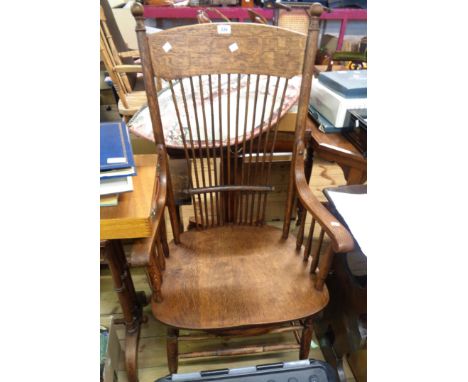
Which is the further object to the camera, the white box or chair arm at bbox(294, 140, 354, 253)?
the white box

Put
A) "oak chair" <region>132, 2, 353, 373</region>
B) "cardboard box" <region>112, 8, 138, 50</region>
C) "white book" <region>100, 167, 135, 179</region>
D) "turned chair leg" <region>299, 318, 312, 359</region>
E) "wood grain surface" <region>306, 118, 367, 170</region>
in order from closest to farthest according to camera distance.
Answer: "white book" <region>100, 167, 135, 179</region> → "oak chair" <region>132, 2, 353, 373</region> → "turned chair leg" <region>299, 318, 312, 359</region> → "wood grain surface" <region>306, 118, 367, 170</region> → "cardboard box" <region>112, 8, 138, 50</region>

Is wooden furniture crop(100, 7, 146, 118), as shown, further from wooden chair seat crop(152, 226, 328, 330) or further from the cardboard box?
wooden chair seat crop(152, 226, 328, 330)

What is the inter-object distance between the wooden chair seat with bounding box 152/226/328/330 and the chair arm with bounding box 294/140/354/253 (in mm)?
213

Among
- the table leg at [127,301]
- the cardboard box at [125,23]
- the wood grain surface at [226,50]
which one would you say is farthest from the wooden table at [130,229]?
the cardboard box at [125,23]

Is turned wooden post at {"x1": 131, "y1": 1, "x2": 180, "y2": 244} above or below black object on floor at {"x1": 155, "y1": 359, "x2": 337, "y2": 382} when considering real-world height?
above

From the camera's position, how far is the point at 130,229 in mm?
742

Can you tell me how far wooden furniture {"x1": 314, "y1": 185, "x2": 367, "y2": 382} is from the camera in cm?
102

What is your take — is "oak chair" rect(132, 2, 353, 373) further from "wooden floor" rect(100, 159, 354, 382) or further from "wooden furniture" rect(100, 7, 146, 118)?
"wooden furniture" rect(100, 7, 146, 118)

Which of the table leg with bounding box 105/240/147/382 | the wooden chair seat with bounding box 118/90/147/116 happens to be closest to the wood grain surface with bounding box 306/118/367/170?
the table leg with bounding box 105/240/147/382

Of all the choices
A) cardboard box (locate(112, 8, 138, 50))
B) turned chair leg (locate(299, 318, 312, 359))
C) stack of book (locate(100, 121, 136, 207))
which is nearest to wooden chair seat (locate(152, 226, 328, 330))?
turned chair leg (locate(299, 318, 312, 359))

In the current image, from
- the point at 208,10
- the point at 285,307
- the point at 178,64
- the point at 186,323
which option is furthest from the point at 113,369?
the point at 208,10

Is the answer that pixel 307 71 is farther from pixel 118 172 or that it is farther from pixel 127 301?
pixel 127 301

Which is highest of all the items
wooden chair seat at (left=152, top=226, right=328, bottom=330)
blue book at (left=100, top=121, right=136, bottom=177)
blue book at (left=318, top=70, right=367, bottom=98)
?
blue book at (left=318, top=70, right=367, bottom=98)

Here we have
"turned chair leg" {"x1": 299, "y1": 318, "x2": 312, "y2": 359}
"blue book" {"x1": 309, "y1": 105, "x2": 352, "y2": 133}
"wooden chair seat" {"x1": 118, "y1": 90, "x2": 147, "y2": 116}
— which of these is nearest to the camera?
"turned chair leg" {"x1": 299, "y1": 318, "x2": 312, "y2": 359}
